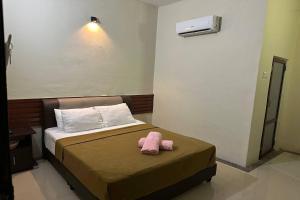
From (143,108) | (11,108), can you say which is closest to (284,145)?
(143,108)

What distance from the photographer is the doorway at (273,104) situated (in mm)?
3385

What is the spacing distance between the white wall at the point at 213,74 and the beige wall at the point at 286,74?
15 cm

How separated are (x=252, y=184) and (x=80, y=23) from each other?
11.5 ft

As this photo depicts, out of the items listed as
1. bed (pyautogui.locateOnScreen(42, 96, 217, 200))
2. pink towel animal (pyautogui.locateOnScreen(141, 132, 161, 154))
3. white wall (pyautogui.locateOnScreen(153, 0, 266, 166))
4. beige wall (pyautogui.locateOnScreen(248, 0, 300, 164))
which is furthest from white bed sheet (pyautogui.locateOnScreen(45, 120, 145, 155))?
beige wall (pyautogui.locateOnScreen(248, 0, 300, 164))

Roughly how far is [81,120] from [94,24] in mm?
1666

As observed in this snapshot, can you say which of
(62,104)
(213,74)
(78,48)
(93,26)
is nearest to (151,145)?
(62,104)

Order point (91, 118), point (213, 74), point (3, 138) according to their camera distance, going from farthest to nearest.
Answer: point (213, 74) → point (91, 118) → point (3, 138)

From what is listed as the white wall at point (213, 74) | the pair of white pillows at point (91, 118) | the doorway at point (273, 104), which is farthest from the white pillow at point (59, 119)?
the doorway at point (273, 104)

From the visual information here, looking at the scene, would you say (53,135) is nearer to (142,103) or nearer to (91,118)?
(91,118)

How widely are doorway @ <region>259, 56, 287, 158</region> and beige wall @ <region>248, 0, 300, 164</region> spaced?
0.16 meters

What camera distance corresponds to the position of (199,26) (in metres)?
3.44

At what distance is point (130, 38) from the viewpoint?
405 cm

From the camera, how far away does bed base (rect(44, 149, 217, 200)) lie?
82.2 inches

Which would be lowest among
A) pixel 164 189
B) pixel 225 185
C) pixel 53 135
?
pixel 225 185
